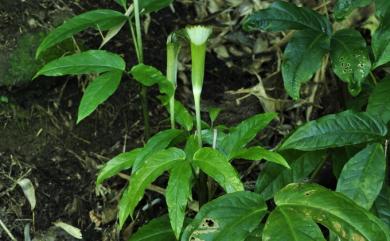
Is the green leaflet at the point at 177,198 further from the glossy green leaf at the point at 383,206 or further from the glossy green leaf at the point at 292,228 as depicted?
the glossy green leaf at the point at 383,206

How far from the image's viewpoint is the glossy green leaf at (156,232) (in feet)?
6.05

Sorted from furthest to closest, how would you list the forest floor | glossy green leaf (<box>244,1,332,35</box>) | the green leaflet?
1. the forest floor
2. glossy green leaf (<box>244,1,332,35</box>)
3. the green leaflet

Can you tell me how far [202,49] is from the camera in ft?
5.59

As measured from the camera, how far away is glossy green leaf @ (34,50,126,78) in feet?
6.05

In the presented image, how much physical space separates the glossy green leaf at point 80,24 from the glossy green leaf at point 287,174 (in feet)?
2.07

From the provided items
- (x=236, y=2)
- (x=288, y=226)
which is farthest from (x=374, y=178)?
(x=236, y=2)

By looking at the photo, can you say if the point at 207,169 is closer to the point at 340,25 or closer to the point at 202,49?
the point at 202,49

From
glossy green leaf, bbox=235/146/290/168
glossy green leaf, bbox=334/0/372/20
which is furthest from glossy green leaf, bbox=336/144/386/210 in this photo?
glossy green leaf, bbox=334/0/372/20

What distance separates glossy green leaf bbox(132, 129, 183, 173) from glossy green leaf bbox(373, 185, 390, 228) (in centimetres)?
→ 58

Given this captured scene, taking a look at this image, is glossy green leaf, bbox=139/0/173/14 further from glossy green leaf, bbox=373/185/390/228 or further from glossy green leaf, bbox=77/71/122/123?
glossy green leaf, bbox=373/185/390/228

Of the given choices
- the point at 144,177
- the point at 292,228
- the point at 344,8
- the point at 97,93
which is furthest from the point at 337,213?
the point at 97,93

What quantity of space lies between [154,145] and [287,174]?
1.29ft

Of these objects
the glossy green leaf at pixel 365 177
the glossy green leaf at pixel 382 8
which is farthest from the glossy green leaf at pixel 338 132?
the glossy green leaf at pixel 382 8

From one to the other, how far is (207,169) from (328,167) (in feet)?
2.90
